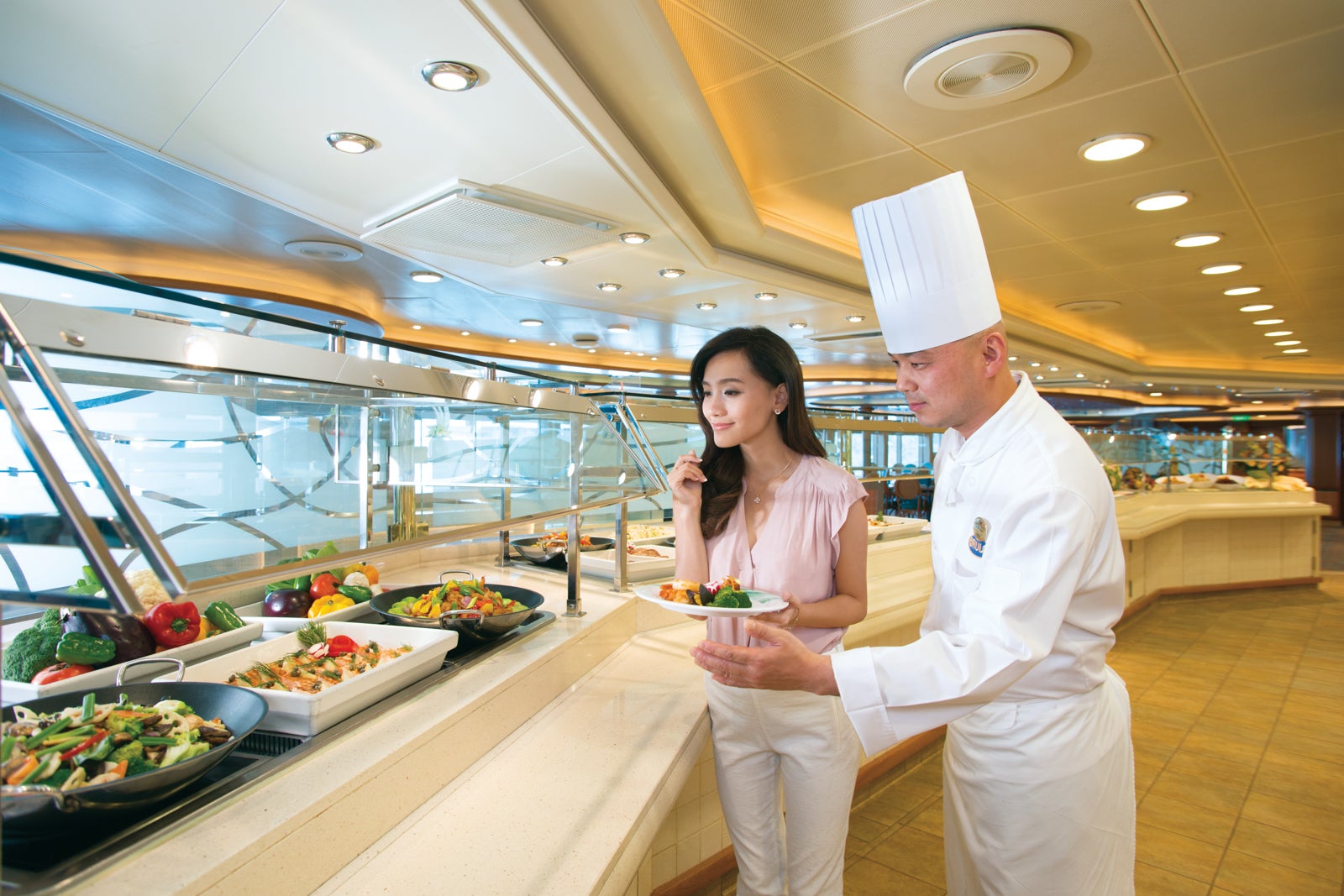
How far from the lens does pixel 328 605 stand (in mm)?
1811

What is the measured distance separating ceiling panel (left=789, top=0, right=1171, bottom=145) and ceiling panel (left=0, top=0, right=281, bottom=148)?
1.69m

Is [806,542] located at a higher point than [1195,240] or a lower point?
lower

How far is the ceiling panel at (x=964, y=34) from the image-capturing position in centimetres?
210

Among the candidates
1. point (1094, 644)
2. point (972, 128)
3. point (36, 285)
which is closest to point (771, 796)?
point (1094, 644)

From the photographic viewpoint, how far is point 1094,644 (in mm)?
1352

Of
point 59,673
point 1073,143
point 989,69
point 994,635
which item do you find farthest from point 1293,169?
point 59,673

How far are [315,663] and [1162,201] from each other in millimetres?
4172

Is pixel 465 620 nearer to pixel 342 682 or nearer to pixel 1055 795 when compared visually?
pixel 342 682

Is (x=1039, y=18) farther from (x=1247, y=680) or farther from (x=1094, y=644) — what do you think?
(x=1247, y=680)

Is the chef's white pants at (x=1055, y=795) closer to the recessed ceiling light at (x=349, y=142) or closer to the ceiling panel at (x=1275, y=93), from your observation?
the ceiling panel at (x=1275, y=93)

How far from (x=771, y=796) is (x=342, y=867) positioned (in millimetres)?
909

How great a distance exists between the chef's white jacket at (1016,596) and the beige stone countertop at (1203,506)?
497cm

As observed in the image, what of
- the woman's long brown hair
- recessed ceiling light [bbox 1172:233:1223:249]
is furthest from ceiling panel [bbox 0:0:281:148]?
recessed ceiling light [bbox 1172:233:1223:249]

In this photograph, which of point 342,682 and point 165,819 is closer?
point 165,819
